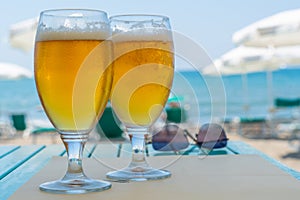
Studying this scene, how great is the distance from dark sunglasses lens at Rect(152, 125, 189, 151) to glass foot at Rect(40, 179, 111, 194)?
0.51m

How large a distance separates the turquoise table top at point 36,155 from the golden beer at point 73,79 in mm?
136

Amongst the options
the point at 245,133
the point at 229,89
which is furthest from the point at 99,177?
the point at 229,89

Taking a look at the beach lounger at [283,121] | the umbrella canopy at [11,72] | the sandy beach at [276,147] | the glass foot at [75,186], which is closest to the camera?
the glass foot at [75,186]

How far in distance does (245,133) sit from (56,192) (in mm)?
9548

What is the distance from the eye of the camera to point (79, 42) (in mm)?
778

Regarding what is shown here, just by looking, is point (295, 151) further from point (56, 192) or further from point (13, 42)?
point (56, 192)

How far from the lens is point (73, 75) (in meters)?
0.77

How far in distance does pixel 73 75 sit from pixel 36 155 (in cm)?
60

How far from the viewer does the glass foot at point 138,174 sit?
0.87 meters

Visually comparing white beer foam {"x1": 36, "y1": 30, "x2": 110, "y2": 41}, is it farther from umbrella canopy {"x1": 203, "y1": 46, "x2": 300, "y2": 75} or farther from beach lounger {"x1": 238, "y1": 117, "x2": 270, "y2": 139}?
umbrella canopy {"x1": 203, "y1": 46, "x2": 300, "y2": 75}

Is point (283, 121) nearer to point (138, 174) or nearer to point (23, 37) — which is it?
point (23, 37)

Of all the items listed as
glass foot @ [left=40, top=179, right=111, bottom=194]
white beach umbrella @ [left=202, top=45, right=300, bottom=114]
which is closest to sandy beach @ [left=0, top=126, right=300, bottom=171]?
white beach umbrella @ [left=202, top=45, right=300, bottom=114]

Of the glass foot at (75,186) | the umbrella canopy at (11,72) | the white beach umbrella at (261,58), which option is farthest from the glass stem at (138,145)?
the umbrella canopy at (11,72)

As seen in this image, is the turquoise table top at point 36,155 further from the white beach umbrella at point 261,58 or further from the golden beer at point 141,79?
the white beach umbrella at point 261,58
